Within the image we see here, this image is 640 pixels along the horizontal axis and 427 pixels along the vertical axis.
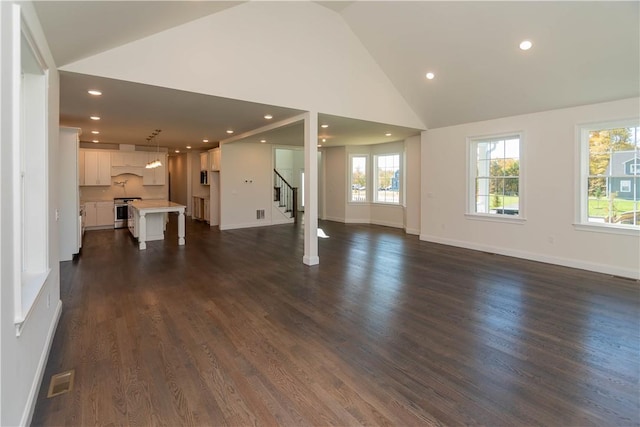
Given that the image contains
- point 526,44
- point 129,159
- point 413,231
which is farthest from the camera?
point 129,159

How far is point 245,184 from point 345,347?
25.2 ft

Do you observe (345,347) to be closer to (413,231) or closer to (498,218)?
(498,218)

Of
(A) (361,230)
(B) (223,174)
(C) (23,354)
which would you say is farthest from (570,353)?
(B) (223,174)

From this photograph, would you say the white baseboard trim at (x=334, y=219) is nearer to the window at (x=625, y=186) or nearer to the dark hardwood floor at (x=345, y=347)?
the dark hardwood floor at (x=345, y=347)

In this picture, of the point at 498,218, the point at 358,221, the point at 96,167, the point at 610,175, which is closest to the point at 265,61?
the point at 498,218

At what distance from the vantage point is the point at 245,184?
32.0 feet

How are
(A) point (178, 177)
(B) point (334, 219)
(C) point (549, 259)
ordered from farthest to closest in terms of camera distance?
1. (A) point (178, 177)
2. (B) point (334, 219)
3. (C) point (549, 259)

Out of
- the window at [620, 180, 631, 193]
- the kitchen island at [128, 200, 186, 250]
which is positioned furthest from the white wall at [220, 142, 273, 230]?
the window at [620, 180, 631, 193]

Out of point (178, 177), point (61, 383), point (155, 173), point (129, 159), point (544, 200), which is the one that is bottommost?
point (61, 383)

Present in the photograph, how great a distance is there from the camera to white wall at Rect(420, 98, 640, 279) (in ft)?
16.3

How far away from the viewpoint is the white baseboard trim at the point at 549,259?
4.85 meters

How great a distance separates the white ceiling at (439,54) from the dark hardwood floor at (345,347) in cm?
256

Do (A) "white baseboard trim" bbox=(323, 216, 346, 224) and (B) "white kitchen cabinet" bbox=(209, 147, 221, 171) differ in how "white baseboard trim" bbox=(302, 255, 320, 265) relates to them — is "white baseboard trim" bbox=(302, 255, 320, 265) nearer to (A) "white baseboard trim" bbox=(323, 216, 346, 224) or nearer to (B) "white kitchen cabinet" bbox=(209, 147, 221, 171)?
(B) "white kitchen cabinet" bbox=(209, 147, 221, 171)

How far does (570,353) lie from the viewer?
2.64 metres
